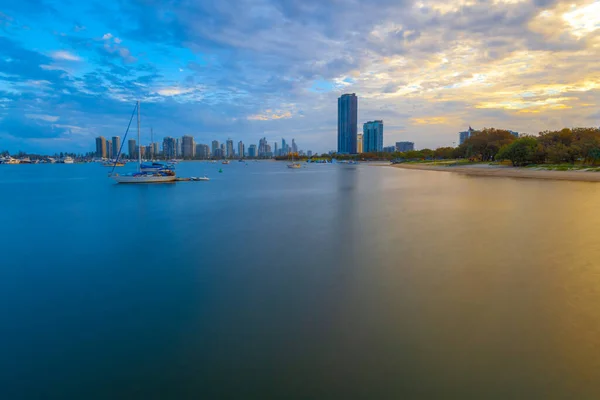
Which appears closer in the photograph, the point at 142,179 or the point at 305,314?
the point at 305,314

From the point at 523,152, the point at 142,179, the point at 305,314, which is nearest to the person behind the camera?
the point at 305,314

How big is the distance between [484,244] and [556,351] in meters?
8.86

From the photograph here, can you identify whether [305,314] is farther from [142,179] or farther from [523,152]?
[523,152]

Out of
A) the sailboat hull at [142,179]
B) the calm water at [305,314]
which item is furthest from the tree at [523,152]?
the sailboat hull at [142,179]

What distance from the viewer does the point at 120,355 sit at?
6.53m

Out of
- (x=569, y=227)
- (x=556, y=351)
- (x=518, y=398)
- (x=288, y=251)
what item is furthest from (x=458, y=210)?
(x=518, y=398)

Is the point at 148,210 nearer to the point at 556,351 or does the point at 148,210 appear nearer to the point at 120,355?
the point at 120,355

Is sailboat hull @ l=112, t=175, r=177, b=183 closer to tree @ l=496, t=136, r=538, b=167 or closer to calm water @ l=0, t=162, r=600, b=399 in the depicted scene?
calm water @ l=0, t=162, r=600, b=399

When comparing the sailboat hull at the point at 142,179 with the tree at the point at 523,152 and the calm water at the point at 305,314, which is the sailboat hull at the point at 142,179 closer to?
the calm water at the point at 305,314

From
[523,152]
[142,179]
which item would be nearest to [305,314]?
[142,179]

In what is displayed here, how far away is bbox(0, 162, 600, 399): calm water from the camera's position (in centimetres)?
571

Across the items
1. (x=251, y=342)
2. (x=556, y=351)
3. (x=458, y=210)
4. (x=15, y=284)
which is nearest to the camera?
(x=556, y=351)

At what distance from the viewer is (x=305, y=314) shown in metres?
8.14

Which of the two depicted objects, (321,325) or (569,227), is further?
(569,227)
